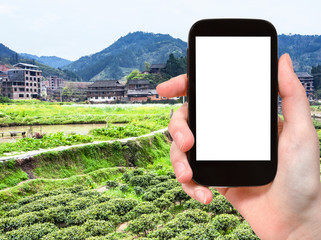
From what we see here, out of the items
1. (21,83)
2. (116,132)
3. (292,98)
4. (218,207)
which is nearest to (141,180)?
(218,207)

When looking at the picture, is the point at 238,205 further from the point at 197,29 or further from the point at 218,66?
the point at 197,29

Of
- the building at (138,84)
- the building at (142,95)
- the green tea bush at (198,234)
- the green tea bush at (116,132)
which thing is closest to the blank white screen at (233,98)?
the green tea bush at (198,234)

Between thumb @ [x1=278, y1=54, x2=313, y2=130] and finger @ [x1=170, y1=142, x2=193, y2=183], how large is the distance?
0.62 m

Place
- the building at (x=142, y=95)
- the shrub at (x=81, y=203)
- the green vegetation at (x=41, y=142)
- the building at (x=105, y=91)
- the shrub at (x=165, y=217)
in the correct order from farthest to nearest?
the building at (x=105, y=91) < the building at (x=142, y=95) < the green vegetation at (x=41, y=142) < the shrub at (x=81, y=203) < the shrub at (x=165, y=217)

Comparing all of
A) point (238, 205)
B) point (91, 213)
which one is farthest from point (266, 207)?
point (91, 213)

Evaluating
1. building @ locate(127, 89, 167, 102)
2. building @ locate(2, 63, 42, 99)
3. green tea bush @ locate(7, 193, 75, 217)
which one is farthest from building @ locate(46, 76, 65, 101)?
green tea bush @ locate(7, 193, 75, 217)

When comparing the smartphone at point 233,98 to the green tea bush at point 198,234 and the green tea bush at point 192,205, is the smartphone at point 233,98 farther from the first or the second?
the green tea bush at point 192,205

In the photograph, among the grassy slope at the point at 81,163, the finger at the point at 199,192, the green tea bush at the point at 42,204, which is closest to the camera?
the finger at the point at 199,192

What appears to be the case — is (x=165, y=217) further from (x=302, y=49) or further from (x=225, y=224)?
(x=302, y=49)

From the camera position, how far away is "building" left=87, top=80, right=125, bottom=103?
4391cm

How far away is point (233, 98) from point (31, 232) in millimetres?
5222

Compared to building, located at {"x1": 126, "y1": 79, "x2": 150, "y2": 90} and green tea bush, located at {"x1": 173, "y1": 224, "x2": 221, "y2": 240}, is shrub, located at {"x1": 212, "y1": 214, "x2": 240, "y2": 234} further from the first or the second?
building, located at {"x1": 126, "y1": 79, "x2": 150, "y2": 90}

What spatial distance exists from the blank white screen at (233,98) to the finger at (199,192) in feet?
0.54

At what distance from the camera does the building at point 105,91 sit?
4391cm
